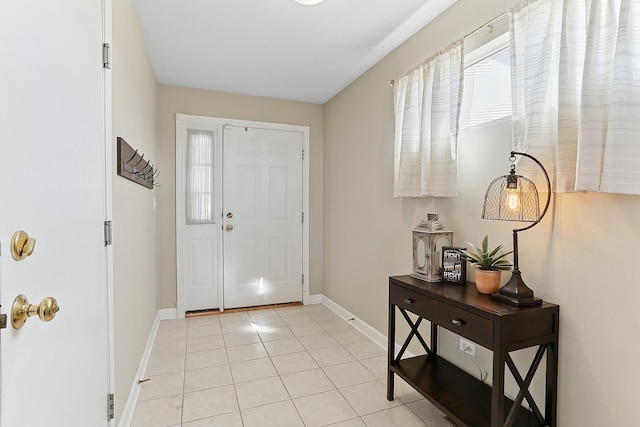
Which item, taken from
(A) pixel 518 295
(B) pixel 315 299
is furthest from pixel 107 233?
(B) pixel 315 299

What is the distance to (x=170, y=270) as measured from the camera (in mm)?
3598

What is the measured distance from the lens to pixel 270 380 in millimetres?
2318

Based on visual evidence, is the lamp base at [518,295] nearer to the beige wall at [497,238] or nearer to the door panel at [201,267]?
the beige wall at [497,238]

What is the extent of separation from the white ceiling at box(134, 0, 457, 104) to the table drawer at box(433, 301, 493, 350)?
74.9 inches

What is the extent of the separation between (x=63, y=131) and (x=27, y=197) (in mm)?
317

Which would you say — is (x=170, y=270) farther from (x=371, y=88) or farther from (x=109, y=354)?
(x=371, y=88)

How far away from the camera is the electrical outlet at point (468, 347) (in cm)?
195

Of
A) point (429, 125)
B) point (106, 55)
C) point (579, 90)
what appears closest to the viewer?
point (579, 90)

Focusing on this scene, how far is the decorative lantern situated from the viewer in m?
2.01

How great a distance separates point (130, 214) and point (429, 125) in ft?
6.59

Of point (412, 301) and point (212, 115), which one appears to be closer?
point (412, 301)

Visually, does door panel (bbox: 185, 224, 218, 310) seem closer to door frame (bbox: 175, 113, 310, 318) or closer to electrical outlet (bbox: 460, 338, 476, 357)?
door frame (bbox: 175, 113, 310, 318)

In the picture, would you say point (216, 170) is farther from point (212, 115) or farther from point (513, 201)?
point (513, 201)

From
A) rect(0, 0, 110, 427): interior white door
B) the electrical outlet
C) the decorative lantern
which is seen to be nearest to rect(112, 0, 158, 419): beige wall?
rect(0, 0, 110, 427): interior white door
